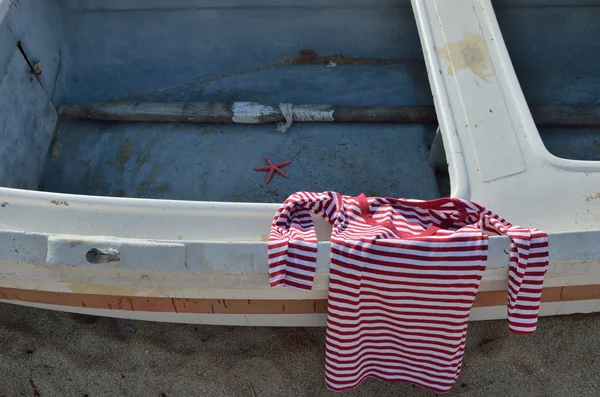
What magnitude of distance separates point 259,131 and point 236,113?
140mm

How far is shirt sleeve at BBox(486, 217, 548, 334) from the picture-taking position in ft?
5.57

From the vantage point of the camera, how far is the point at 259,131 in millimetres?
2840

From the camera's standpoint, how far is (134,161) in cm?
277

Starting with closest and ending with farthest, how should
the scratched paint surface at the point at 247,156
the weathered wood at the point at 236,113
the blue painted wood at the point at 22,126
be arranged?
the blue painted wood at the point at 22,126 → the scratched paint surface at the point at 247,156 → the weathered wood at the point at 236,113

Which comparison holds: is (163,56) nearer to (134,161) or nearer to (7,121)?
(134,161)

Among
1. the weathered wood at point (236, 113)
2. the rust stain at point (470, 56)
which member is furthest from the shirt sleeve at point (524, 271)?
the weathered wood at point (236, 113)

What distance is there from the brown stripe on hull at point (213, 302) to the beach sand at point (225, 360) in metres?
0.33

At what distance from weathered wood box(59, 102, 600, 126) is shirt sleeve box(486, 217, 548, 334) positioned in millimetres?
1116

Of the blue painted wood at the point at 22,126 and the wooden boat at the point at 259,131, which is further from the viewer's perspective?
the blue painted wood at the point at 22,126

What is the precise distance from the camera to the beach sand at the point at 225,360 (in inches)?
87.2

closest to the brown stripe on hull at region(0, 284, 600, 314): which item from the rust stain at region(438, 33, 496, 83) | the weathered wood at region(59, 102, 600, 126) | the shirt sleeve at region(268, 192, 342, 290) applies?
the shirt sleeve at region(268, 192, 342, 290)

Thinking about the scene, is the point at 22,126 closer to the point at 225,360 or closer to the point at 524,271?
the point at 225,360

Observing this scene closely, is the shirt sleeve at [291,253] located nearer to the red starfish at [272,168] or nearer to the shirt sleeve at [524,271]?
the shirt sleeve at [524,271]

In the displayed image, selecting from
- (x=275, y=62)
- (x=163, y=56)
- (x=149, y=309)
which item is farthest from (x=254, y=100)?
(x=149, y=309)
